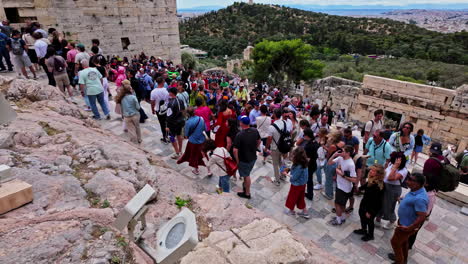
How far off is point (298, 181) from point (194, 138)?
221 cm

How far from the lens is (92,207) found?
3330mm

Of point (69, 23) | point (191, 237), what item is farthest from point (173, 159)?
point (69, 23)

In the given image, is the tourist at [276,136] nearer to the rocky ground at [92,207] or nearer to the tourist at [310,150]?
the tourist at [310,150]

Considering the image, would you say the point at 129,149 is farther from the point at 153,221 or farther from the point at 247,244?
the point at 247,244

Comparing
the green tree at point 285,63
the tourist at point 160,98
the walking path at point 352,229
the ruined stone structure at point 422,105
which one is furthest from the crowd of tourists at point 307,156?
the green tree at point 285,63

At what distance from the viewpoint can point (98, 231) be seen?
2.86m

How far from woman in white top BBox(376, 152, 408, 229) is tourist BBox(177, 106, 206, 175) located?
3479mm

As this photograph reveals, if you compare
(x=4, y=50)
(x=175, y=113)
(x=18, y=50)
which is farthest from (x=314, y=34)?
(x=175, y=113)

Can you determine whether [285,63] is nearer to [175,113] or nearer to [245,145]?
[175,113]

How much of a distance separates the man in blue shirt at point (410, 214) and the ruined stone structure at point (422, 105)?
11396mm

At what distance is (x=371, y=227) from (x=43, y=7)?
48.5ft

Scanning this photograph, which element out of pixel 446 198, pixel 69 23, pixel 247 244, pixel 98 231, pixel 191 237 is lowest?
pixel 446 198

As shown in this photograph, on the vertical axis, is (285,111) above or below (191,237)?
below

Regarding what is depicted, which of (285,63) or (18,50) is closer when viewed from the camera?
(18,50)
